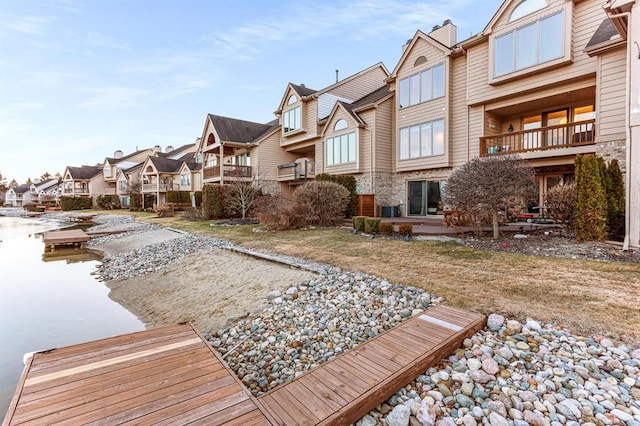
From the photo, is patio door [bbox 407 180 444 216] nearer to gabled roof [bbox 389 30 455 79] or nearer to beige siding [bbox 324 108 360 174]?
beige siding [bbox 324 108 360 174]

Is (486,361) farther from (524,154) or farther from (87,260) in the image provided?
(87,260)

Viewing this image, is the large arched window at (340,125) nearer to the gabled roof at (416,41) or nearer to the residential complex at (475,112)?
the residential complex at (475,112)

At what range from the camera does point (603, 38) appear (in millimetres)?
10312

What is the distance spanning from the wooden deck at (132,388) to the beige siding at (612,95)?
1359 cm

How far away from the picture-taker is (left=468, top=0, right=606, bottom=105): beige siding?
10.9 meters

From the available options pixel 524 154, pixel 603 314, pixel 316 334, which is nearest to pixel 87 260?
pixel 316 334

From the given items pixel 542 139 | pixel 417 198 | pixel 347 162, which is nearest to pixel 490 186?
pixel 542 139

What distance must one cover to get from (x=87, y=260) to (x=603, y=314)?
15.1 metres

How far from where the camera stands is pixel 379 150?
17375mm

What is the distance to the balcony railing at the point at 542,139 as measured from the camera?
38.0 feet

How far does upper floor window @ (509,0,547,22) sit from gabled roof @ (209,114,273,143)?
709 inches

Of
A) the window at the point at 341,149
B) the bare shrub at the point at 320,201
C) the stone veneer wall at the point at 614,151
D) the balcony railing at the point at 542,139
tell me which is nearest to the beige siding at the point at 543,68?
the balcony railing at the point at 542,139

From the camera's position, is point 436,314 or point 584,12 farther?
point 584,12

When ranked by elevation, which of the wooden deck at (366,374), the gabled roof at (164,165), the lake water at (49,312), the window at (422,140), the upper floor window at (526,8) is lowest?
the lake water at (49,312)
